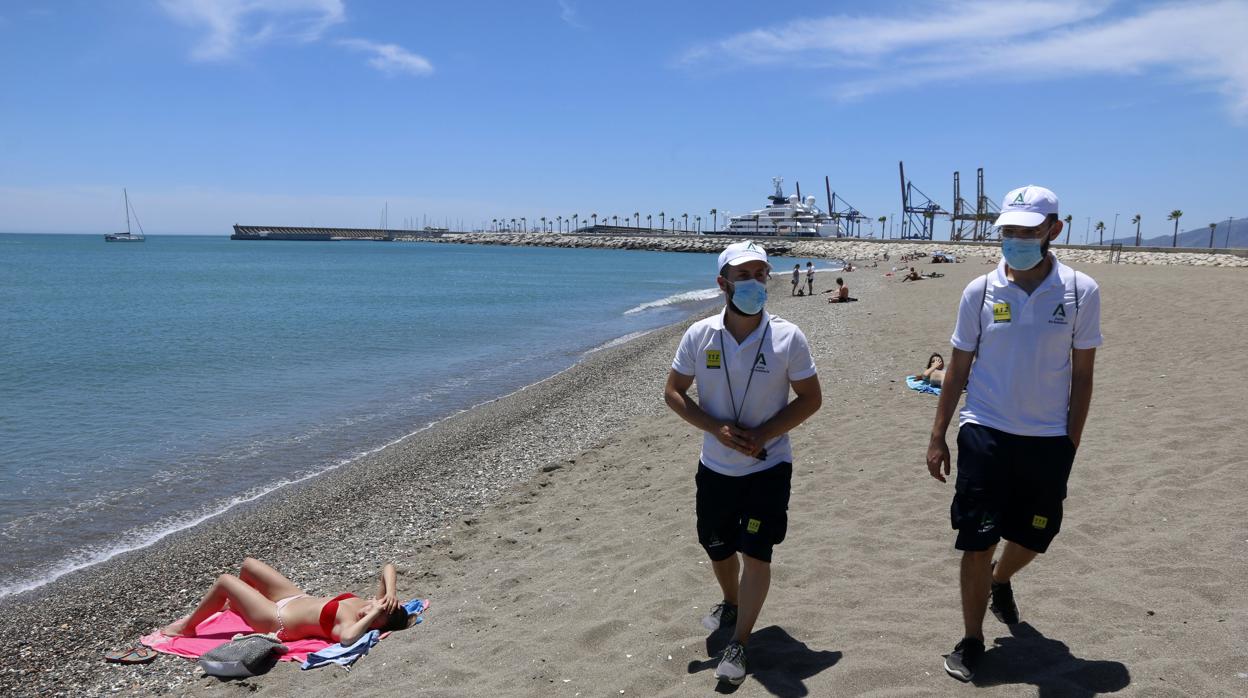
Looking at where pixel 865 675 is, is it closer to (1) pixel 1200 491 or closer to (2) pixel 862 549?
(2) pixel 862 549

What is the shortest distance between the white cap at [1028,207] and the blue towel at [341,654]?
4.24 m

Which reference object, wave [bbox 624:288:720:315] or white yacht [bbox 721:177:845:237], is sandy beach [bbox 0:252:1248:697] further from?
white yacht [bbox 721:177:845:237]

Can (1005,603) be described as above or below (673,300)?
above

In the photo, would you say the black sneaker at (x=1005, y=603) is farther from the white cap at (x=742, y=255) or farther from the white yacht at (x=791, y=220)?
the white yacht at (x=791, y=220)

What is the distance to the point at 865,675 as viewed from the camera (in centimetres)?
344

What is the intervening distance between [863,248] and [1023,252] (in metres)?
96.0

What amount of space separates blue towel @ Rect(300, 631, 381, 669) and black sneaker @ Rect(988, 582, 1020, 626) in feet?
11.9

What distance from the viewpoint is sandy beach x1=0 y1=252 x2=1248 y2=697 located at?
141 inches

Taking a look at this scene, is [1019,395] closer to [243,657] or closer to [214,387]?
[243,657]

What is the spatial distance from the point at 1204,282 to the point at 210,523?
79.6 feet

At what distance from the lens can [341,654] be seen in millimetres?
4645

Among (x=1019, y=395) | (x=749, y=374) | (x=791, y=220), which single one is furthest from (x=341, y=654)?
(x=791, y=220)

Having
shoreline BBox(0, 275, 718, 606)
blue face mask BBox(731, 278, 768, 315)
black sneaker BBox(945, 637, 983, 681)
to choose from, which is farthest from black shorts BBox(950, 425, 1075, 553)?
shoreline BBox(0, 275, 718, 606)

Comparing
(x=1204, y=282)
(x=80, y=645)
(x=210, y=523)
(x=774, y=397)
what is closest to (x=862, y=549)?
(x=774, y=397)
